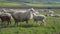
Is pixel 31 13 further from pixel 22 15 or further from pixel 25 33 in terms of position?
pixel 25 33

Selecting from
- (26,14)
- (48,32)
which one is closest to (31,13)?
(26,14)

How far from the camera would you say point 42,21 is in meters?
17.4

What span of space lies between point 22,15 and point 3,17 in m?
1.65

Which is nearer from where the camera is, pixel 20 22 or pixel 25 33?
pixel 25 33

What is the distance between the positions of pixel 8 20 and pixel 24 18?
4.54ft

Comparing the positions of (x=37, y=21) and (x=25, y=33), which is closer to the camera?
(x=25, y=33)

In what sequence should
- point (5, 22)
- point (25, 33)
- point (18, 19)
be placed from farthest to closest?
point (5, 22)
point (18, 19)
point (25, 33)

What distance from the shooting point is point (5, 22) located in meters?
18.0

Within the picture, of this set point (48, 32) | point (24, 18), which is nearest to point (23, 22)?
point (24, 18)

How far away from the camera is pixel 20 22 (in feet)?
59.4

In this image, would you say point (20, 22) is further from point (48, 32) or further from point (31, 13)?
point (48, 32)

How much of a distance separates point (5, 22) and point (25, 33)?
216 inches

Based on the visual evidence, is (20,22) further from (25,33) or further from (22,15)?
(25,33)

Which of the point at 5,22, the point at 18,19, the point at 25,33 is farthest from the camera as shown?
the point at 5,22
